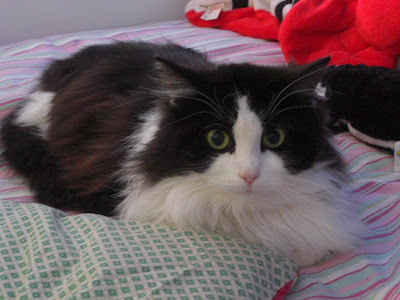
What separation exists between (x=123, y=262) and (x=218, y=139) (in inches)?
12.5

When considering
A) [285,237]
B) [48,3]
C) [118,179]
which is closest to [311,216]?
[285,237]

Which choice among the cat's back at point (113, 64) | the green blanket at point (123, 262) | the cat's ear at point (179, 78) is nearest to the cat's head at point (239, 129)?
the cat's ear at point (179, 78)

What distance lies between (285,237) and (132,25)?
96.5 inches

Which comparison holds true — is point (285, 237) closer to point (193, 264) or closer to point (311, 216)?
point (311, 216)

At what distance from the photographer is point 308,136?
99cm

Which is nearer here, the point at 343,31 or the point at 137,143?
the point at 137,143

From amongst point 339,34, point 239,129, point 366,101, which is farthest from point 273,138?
point 339,34

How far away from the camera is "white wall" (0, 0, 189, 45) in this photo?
275 centimetres

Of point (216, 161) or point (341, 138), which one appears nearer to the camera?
point (216, 161)

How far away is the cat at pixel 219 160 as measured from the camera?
3.06 feet

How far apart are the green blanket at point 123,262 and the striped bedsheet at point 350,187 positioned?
0.39 ft

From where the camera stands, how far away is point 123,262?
0.90 m

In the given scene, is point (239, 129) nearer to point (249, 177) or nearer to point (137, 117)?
point (249, 177)

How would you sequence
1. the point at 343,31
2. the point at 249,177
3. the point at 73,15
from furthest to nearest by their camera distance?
the point at 73,15 → the point at 343,31 → the point at 249,177
